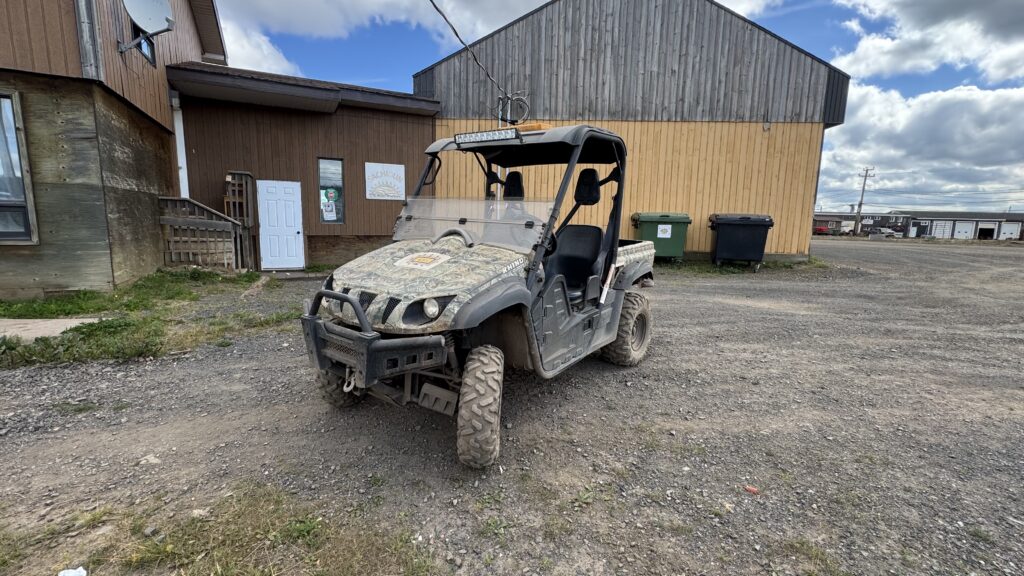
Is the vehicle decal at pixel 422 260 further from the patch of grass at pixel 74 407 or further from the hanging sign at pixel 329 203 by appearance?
the hanging sign at pixel 329 203

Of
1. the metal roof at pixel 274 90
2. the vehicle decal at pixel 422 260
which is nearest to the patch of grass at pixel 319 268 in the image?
the metal roof at pixel 274 90

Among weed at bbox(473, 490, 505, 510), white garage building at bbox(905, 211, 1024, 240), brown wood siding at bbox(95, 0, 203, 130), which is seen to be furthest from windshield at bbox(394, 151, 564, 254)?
white garage building at bbox(905, 211, 1024, 240)

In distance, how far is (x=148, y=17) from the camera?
7398mm

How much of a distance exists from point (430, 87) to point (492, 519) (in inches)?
469

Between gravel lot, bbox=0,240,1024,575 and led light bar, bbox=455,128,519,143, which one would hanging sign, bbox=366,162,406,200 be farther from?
led light bar, bbox=455,128,519,143

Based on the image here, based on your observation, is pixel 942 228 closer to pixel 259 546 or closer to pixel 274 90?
pixel 274 90

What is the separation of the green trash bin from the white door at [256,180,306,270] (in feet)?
27.6

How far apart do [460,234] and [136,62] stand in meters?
7.86

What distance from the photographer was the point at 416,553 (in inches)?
88.4

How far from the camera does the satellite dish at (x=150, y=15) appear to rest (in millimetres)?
7180

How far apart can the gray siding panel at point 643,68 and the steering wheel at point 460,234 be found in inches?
384

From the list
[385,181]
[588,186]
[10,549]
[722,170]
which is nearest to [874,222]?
[722,170]

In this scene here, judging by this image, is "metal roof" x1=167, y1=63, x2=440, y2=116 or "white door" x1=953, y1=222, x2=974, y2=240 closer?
"metal roof" x1=167, y1=63, x2=440, y2=116

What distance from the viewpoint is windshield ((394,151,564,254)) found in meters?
3.44
